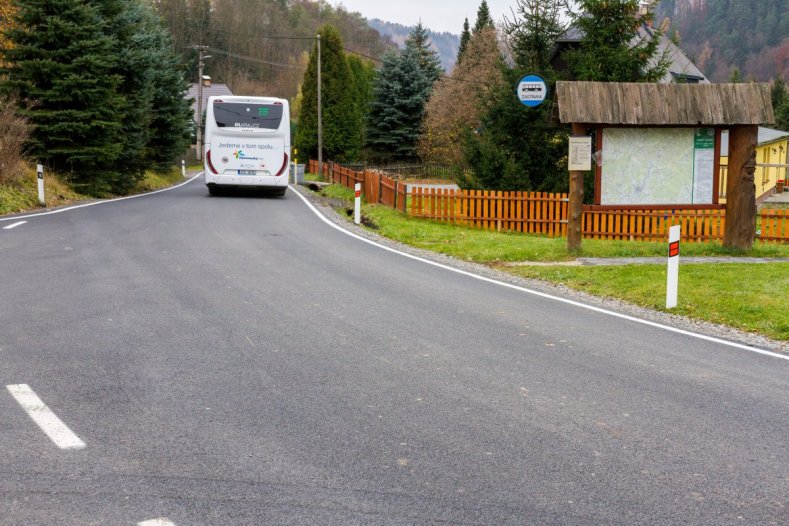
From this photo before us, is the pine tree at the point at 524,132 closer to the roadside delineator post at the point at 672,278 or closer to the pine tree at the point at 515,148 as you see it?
the pine tree at the point at 515,148

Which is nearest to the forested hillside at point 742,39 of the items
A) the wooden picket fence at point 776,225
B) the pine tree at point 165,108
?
the pine tree at point 165,108

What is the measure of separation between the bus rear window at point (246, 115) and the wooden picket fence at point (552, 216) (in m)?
5.69

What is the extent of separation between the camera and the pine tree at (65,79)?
24.7 metres

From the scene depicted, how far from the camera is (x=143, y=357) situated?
709 centimetres

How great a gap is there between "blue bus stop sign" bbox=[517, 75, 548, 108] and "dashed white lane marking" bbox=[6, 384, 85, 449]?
737 inches

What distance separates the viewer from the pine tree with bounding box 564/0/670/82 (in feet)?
75.9

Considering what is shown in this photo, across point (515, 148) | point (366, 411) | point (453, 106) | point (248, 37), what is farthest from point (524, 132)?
point (248, 37)

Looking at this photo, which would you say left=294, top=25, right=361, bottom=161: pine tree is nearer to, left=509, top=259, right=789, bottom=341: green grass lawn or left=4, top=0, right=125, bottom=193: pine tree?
left=4, top=0, right=125, bottom=193: pine tree

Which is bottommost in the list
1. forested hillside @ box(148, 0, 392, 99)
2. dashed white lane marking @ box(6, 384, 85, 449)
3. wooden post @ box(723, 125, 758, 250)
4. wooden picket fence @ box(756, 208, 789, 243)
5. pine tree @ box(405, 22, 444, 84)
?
dashed white lane marking @ box(6, 384, 85, 449)

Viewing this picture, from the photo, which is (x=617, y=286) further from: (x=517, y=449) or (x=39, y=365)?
(x=39, y=365)

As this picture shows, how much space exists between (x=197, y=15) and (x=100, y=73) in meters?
61.0

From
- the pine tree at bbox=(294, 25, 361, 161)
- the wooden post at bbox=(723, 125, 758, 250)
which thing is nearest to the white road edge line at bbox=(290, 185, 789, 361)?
the wooden post at bbox=(723, 125, 758, 250)

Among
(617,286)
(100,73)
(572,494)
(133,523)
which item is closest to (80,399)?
(133,523)

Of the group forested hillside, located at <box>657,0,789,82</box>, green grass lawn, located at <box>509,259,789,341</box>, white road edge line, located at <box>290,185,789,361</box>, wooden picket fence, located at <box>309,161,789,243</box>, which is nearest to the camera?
white road edge line, located at <box>290,185,789,361</box>
